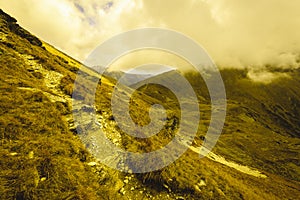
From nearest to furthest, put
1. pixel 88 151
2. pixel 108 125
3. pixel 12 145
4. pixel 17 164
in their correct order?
1. pixel 17 164
2. pixel 12 145
3. pixel 88 151
4. pixel 108 125

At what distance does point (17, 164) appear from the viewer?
12047 millimetres

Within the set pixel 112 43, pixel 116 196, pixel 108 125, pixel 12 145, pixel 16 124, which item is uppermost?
pixel 112 43

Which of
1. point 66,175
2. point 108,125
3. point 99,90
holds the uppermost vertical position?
point 99,90

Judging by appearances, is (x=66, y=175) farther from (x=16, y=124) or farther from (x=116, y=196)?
(x=16, y=124)

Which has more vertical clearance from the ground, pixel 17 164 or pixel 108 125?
pixel 108 125

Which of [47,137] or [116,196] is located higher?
[47,137]

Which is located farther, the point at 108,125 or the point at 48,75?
the point at 48,75

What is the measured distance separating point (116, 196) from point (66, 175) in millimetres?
3174

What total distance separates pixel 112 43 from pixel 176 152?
1380cm

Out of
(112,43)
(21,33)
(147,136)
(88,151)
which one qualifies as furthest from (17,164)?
(21,33)

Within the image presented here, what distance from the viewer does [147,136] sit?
65.4 feet

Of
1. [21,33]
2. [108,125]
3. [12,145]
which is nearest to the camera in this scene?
[12,145]

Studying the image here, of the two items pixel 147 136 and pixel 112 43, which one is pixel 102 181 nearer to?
pixel 147 136

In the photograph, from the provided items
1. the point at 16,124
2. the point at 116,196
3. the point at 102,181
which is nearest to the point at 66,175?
the point at 102,181
